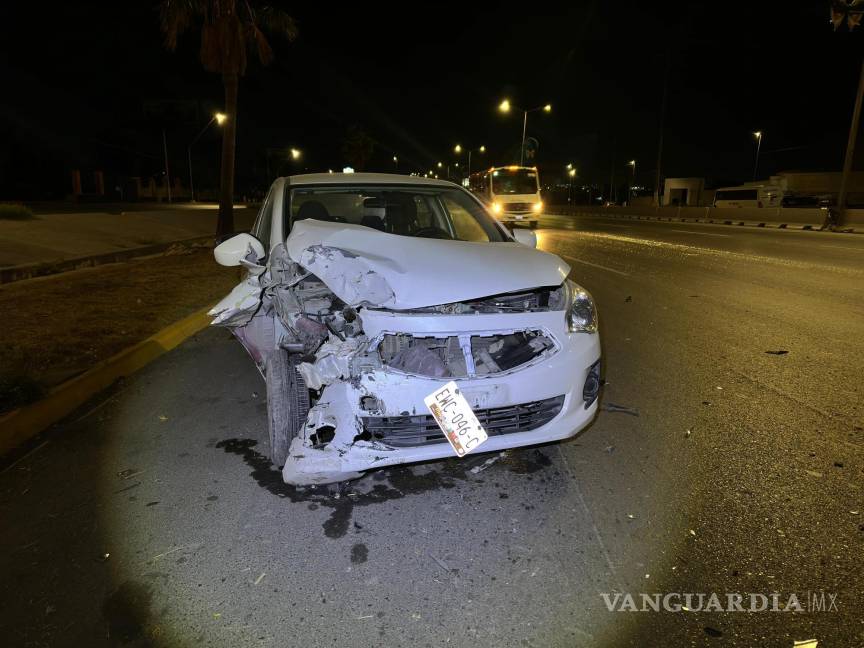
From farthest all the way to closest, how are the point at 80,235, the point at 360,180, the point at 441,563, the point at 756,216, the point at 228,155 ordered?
1. the point at 756,216
2. the point at 228,155
3. the point at 80,235
4. the point at 360,180
5. the point at 441,563

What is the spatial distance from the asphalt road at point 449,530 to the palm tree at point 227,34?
38.7 ft

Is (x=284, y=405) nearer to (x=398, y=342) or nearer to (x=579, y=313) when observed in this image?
(x=398, y=342)

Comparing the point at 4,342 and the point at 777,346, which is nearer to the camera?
the point at 4,342

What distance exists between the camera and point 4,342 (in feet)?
17.1

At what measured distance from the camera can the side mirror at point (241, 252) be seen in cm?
355

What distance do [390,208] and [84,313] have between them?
13.8 feet

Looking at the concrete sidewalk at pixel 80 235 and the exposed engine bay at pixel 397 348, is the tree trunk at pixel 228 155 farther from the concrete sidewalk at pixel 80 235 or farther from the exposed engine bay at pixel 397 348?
the exposed engine bay at pixel 397 348

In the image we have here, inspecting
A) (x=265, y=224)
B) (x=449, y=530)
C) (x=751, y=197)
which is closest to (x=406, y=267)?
(x=449, y=530)

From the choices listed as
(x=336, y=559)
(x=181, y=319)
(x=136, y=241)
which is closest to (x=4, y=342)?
(x=181, y=319)

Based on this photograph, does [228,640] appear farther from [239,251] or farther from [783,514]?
[783,514]

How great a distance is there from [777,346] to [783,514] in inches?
136

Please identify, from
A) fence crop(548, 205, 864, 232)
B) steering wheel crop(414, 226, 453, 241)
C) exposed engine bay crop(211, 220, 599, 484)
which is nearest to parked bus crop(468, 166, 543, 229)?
fence crop(548, 205, 864, 232)

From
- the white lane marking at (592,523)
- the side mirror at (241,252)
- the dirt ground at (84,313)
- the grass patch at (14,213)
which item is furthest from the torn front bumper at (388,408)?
the grass patch at (14,213)

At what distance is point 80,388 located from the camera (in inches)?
A: 167
